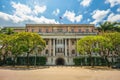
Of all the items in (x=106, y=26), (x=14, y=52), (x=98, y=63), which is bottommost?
(x=98, y=63)

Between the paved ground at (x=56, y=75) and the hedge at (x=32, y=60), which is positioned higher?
the hedge at (x=32, y=60)

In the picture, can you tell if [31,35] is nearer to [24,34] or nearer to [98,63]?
[24,34]

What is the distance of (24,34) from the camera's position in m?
43.0

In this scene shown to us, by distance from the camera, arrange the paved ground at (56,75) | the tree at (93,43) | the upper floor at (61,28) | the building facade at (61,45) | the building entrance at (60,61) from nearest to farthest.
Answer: the paved ground at (56,75) → the tree at (93,43) → the building facade at (61,45) → the building entrance at (60,61) → the upper floor at (61,28)

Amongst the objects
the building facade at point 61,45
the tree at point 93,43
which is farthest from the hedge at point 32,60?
the tree at point 93,43

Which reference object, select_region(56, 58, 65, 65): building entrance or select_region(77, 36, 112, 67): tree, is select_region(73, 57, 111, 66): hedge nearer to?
select_region(56, 58, 65, 65): building entrance

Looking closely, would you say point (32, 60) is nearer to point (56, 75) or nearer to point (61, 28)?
point (61, 28)

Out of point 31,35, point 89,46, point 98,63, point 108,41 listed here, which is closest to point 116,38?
point 108,41

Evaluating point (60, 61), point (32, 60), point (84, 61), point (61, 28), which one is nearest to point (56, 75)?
point (84, 61)

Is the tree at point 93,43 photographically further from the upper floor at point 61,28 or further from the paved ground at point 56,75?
the paved ground at point 56,75

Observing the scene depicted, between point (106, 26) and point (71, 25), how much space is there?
13.1 m

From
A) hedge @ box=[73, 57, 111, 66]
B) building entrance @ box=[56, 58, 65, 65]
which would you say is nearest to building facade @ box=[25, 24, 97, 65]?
building entrance @ box=[56, 58, 65, 65]

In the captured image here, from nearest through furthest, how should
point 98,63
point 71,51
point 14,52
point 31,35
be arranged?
point 31,35, point 14,52, point 98,63, point 71,51

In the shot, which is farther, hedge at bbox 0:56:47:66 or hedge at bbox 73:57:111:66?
hedge at bbox 0:56:47:66
